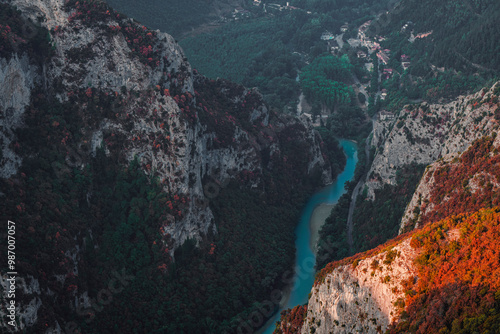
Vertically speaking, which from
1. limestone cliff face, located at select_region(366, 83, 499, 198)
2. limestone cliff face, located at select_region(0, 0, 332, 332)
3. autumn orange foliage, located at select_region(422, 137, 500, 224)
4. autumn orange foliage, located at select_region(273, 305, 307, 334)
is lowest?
autumn orange foliage, located at select_region(273, 305, 307, 334)

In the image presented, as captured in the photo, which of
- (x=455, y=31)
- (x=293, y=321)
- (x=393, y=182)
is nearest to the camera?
(x=293, y=321)

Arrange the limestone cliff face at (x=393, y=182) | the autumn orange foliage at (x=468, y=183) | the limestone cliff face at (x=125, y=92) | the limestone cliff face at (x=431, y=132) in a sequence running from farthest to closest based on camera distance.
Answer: the limestone cliff face at (x=431, y=132)
the limestone cliff face at (x=125, y=92)
the autumn orange foliage at (x=468, y=183)
the limestone cliff face at (x=393, y=182)

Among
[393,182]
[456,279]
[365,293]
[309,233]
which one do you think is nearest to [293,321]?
[365,293]

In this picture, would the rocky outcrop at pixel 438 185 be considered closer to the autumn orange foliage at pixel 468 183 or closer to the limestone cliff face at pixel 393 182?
the autumn orange foliage at pixel 468 183

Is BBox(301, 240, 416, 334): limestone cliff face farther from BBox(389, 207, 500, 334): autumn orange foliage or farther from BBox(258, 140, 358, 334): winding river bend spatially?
BBox(258, 140, 358, 334): winding river bend

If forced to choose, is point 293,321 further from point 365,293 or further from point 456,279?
point 456,279

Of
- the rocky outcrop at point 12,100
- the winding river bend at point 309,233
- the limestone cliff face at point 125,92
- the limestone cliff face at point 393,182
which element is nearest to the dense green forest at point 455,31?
the limestone cliff face at point 393,182

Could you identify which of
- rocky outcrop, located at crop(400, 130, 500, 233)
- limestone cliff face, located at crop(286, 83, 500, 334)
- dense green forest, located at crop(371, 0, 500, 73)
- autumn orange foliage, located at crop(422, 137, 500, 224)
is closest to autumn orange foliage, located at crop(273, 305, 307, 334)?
limestone cliff face, located at crop(286, 83, 500, 334)
